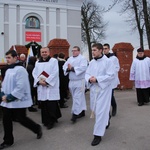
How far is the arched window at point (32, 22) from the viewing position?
32469mm

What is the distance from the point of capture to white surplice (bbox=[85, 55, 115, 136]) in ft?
16.4

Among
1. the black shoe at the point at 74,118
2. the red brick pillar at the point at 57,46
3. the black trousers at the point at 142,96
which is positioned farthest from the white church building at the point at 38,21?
the black shoe at the point at 74,118

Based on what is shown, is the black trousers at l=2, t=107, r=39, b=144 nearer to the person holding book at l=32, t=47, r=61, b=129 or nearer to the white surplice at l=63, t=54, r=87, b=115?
the person holding book at l=32, t=47, r=61, b=129

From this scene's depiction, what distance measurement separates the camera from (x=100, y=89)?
16.7 feet

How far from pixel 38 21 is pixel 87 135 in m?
28.9

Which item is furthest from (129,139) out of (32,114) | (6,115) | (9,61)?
(32,114)

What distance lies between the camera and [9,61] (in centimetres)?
496

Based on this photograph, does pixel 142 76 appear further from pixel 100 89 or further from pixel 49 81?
pixel 100 89

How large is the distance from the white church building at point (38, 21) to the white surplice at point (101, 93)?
87.2 ft

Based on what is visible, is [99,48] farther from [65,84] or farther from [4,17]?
[4,17]

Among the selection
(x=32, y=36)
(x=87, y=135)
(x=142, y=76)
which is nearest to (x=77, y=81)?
(x=87, y=135)

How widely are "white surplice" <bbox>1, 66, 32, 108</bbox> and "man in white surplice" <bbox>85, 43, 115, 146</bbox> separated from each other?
47.5 inches

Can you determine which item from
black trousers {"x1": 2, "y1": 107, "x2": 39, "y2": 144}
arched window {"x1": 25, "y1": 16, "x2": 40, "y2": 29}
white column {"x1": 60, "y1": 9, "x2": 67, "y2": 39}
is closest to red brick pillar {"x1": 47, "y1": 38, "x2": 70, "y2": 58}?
black trousers {"x1": 2, "y1": 107, "x2": 39, "y2": 144}

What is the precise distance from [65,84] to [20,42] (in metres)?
23.7
